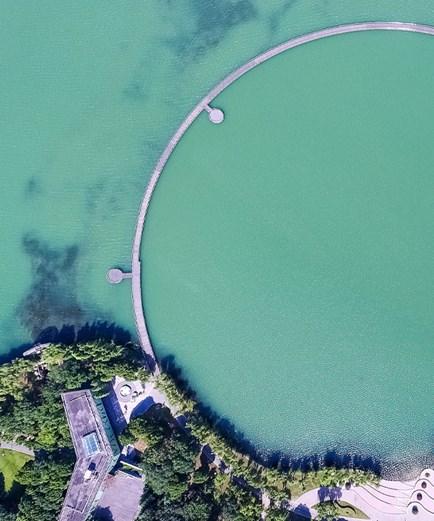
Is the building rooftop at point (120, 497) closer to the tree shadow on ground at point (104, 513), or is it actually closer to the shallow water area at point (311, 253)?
the tree shadow on ground at point (104, 513)

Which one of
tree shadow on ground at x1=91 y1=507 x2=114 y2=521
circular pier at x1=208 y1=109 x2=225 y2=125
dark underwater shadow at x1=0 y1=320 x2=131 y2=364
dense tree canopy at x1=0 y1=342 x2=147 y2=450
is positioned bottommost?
tree shadow on ground at x1=91 y1=507 x2=114 y2=521

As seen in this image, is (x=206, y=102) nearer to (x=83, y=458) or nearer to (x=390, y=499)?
(x=83, y=458)

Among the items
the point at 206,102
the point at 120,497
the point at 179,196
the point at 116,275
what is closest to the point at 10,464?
the point at 120,497

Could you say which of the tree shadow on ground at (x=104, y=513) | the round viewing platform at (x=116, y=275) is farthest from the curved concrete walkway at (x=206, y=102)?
the tree shadow on ground at (x=104, y=513)

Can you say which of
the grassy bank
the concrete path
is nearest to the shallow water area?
the concrete path

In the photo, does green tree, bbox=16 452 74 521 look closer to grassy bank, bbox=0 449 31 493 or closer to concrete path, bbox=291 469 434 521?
grassy bank, bbox=0 449 31 493

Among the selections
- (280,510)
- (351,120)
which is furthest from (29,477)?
(351,120)
